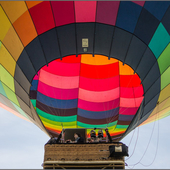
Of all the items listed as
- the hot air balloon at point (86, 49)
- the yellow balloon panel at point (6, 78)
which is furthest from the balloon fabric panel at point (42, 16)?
the yellow balloon panel at point (6, 78)

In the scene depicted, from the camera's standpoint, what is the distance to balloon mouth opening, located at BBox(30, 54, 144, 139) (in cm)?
762

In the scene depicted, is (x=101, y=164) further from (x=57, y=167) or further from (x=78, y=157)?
(x=57, y=167)

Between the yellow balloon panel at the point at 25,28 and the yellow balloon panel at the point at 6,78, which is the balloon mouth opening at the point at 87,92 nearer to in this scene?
the yellow balloon panel at the point at 6,78

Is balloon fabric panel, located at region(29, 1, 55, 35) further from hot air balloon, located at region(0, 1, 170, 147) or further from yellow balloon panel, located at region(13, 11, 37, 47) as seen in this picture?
yellow balloon panel, located at region(13, 11, 37, 47)

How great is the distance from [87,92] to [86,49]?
8.83 ft

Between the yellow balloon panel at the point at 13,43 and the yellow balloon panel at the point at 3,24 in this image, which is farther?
the yellow balloon panel at the point at 13,43

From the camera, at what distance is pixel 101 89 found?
8141mm

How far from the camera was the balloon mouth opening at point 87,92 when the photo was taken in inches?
300

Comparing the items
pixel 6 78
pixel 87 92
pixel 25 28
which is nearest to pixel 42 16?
pixel 25 28

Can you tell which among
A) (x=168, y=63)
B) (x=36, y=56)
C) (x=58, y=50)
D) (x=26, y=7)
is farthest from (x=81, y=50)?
(x=168, y=63)

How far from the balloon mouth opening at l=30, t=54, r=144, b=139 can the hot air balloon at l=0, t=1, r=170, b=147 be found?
38 mm

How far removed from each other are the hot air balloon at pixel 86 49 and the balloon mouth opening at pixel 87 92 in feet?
0.13

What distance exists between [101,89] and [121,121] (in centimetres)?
196

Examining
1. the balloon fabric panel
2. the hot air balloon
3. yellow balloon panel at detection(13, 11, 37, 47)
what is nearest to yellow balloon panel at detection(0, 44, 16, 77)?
the hot air balloon
